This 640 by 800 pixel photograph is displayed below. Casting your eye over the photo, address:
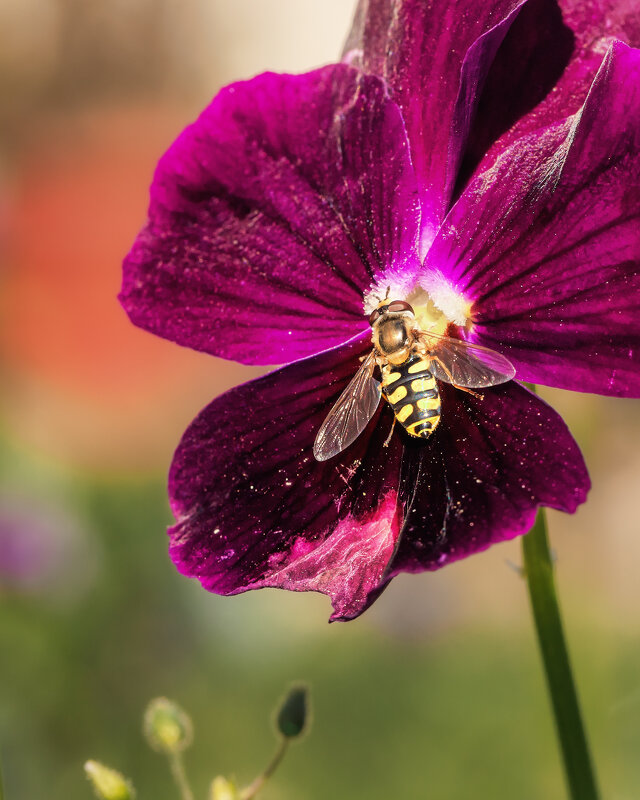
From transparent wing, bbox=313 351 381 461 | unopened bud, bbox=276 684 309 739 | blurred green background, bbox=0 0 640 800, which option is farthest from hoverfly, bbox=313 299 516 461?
blurred green background, bbox=0 0 640 800

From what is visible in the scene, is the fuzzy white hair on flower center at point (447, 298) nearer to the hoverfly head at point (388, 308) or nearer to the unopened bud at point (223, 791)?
the hoverfly head at point (388, 308)

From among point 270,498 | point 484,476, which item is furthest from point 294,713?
point 484,476

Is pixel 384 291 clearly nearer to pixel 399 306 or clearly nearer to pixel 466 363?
pixel 399 306

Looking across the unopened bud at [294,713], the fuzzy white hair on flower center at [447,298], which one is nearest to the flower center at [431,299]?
the fuzzy white hair on flower center at [447,298]

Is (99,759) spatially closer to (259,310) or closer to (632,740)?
(632,740)

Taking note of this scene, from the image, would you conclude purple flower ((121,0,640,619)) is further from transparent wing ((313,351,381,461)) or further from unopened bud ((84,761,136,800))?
unopened bud ((84,761,136,800))
